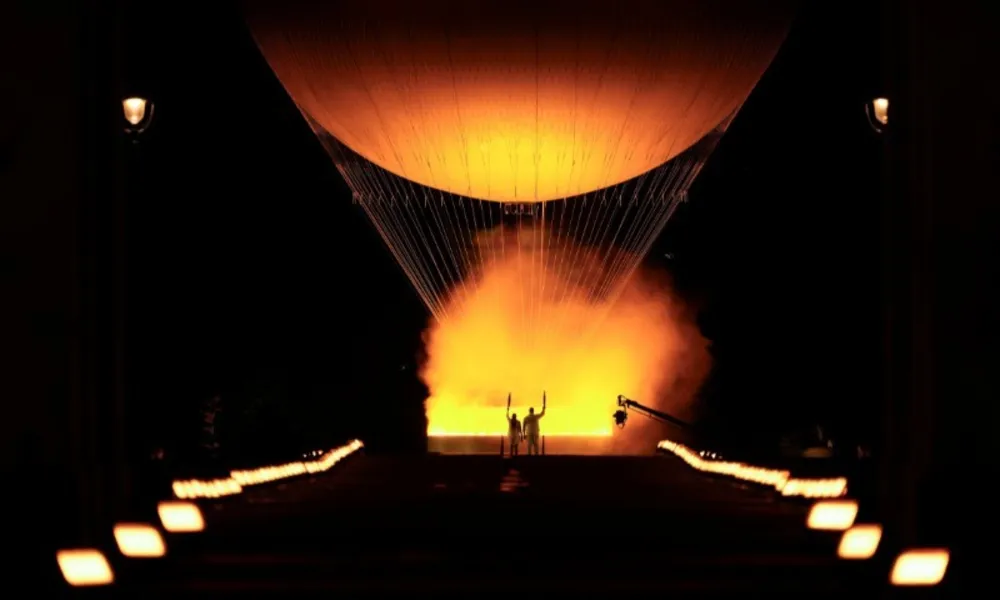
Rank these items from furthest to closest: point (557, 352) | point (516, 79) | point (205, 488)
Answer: point (557, 352) → point (516, 79) → point (205, 488)

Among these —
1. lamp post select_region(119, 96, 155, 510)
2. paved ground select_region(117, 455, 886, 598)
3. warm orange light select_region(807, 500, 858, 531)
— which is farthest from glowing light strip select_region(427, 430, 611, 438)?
warm orange light select_region(807, 500, 858, 531)

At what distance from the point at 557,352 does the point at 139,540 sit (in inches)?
928

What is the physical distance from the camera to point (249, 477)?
826 inches

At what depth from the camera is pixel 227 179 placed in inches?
1608

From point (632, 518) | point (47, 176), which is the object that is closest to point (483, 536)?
point (632, 518)

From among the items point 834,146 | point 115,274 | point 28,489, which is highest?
point 834,146

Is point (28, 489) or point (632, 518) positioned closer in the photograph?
point (28, 489)

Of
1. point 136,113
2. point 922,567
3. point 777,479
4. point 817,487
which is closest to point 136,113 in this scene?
point 136,113

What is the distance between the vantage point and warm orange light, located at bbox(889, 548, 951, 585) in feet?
34.1

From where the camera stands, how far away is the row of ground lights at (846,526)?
1042 centimetres

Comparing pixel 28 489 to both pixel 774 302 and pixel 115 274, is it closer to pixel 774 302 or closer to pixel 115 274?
pixel 115 274

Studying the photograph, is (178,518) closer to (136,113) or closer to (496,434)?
(136,113)

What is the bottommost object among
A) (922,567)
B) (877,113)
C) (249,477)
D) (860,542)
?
(922,567)

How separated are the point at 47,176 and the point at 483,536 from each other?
15.3 ft
